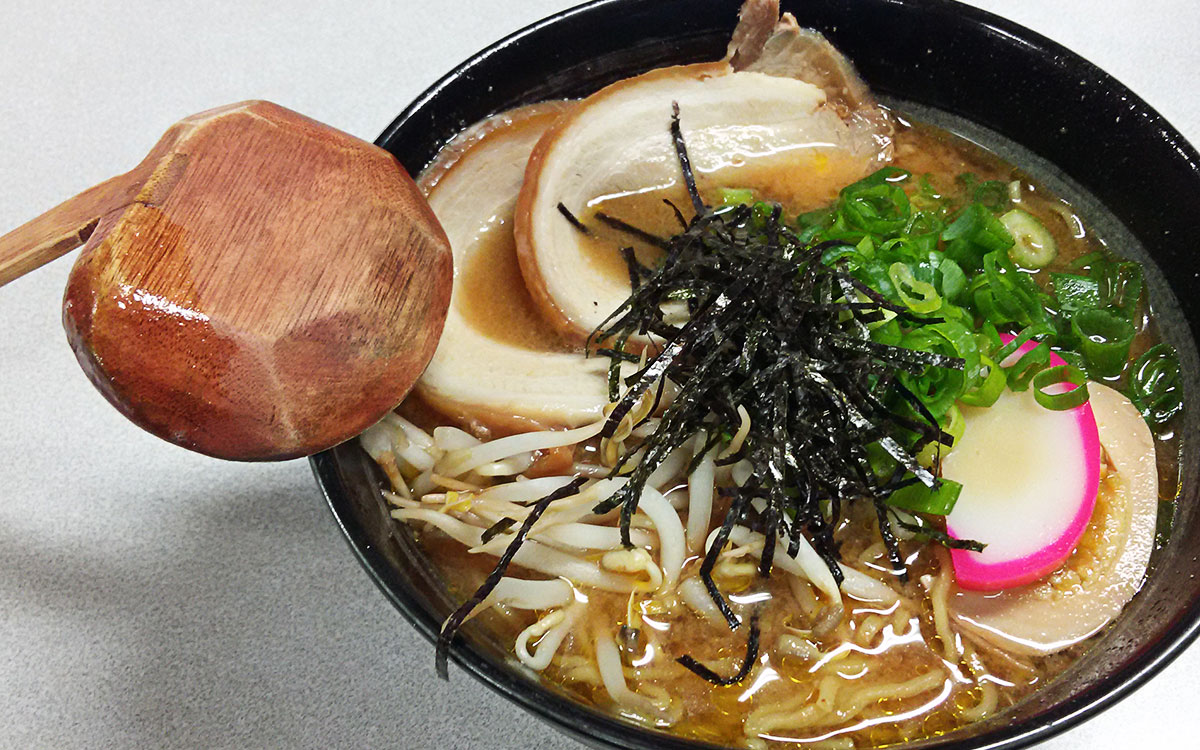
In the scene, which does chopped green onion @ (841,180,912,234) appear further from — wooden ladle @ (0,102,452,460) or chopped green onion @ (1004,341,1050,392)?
wooden ladle @ (0,102,452,460)

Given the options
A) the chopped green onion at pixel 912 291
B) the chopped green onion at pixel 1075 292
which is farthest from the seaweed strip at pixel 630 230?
the chopped green onion at pixel 1075 292

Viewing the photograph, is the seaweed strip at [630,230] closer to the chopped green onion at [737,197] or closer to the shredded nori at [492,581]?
the chopped green onion at [737,197]

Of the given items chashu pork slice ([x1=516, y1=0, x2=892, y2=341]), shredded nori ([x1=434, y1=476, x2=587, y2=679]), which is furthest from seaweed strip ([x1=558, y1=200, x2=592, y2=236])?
shredded nori ([x1=434, y1=476, x2=587, y2=679])

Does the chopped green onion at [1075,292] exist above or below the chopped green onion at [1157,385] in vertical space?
above

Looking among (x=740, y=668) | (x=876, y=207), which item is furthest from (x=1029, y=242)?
(x=740, y=668)

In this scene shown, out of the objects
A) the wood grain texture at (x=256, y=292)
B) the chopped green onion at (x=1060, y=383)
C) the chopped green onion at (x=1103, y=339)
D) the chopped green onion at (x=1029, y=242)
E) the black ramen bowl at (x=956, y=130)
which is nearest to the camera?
the wood grain texture at (x=256, y=292)

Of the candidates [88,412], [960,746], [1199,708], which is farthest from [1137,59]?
[88,412]
